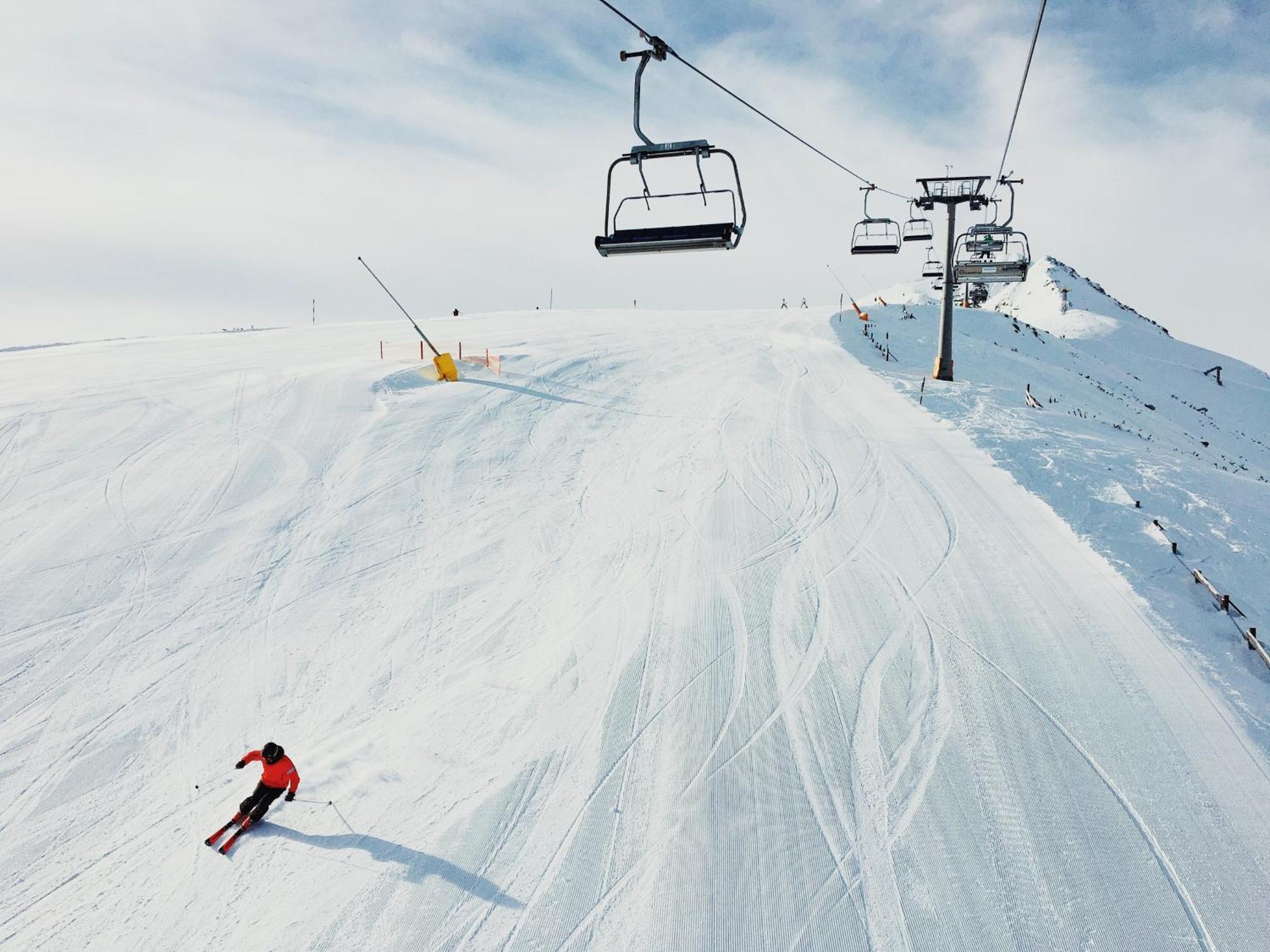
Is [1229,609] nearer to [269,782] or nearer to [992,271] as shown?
[269,782]

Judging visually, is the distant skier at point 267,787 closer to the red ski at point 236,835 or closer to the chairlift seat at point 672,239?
the red ski at point 236,835

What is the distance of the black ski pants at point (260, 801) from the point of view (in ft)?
22.6

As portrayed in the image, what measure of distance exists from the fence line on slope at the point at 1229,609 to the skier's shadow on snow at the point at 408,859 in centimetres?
908

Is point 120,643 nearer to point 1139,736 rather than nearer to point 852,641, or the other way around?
point 852,641

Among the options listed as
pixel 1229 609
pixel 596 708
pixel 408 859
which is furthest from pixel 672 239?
pixel 1229 609

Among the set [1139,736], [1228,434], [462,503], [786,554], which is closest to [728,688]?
[786,554]

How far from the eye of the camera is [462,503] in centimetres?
1347

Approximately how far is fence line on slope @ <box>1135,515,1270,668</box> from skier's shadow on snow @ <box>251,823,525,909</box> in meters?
9.08

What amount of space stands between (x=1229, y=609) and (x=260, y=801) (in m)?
11.9

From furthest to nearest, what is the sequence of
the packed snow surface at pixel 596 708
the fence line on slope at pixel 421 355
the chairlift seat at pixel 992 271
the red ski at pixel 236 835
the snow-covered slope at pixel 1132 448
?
the fence line on slope at pixel 421 355, the chairlift seat at pixel 992 271, the snow-covered slope at pixel 1132 448, the red ski at pixel 236 835, the packed snow surface at pixel 596 708

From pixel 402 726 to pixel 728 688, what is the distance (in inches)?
149

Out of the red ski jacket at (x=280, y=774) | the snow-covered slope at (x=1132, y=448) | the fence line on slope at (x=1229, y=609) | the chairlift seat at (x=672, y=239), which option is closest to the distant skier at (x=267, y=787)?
the red ski jacket at (x=280, y=774)

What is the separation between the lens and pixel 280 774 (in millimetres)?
7039

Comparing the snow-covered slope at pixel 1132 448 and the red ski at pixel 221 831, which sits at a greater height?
the snow-covered slope at pixel 1132 448
